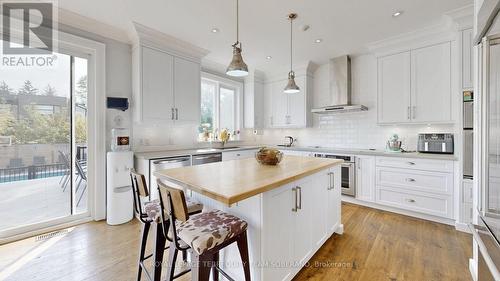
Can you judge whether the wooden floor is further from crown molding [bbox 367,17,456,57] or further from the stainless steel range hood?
crown molding [bbox 367,17,456,57]

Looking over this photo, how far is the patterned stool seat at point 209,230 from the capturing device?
1135 mm

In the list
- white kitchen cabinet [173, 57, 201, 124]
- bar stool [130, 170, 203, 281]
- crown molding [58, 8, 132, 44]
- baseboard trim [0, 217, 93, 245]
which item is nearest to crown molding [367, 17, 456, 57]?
white kitchen cabinet [173, 57, 201, 124]

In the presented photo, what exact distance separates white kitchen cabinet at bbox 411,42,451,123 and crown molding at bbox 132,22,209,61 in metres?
3.35

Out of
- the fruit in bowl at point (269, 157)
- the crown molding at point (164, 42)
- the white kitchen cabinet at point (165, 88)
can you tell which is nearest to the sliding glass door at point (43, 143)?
the white kitchen cabinet at point (165, 88)

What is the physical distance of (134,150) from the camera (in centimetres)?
323

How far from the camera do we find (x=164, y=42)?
3.17 m

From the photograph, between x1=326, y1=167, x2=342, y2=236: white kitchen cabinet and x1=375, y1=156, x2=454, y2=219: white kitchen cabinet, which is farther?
x1=375, y1=156, x2=454, y2=219: white kitchen cabinet

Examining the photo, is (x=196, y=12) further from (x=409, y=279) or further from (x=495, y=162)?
(x=409, y=279)

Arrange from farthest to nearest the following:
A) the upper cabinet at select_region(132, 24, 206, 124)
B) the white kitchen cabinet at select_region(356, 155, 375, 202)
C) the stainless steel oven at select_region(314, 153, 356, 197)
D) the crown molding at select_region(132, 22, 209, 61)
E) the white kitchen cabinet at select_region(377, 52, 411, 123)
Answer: the stainless steel oven at select_region(314, 153, 356, 197) < the white kitchen cabinet at select_region(356, 155, 375, 202) < the white kitchen cabinet at select_region(377, 52, 411, 123) < the upper cabinet at select_region(132, 24, 206, 124) < the crown molding at select_region(132, 22, 209, 61)

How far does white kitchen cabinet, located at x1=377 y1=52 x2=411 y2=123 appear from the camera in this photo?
3242mm

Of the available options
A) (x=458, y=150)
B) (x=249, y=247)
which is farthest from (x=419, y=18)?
(x=249, y=247)

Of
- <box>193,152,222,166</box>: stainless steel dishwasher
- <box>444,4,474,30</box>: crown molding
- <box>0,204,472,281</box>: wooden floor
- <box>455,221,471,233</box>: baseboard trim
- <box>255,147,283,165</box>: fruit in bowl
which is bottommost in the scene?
<box>0,204,472,281</box>: wooden floor

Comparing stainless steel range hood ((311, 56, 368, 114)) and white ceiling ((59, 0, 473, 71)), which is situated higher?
white ceiling ((59, 0, 473, 71))

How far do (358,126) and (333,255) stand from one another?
8.99ft
